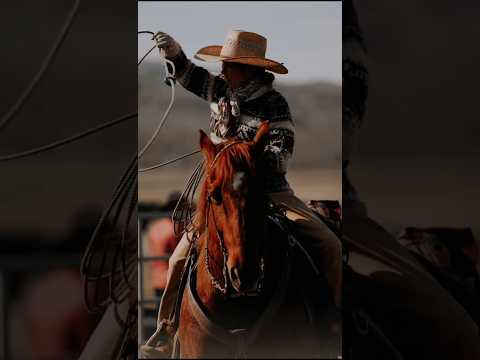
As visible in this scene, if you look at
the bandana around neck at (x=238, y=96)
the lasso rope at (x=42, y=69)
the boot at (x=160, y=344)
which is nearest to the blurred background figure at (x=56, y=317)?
the boot at (x=160, y=344)

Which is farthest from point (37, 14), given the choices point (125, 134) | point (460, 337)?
point (460, 337)

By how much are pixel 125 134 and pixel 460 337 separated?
5.58 feet

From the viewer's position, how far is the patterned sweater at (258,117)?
277 centimetres

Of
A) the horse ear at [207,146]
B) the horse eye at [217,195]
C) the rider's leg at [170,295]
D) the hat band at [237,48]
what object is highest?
the hat band at [237,48]

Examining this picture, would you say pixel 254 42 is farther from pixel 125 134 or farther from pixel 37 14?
pixel 37 14

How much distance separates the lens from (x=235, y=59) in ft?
9.09

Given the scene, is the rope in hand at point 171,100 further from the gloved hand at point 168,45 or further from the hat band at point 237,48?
the hat band at point 237,48

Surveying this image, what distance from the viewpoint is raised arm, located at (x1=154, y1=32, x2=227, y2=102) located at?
9.16 feet

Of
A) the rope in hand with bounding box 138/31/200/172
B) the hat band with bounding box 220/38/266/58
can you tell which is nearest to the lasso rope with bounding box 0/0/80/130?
the rope in hand with bounding box 138/31/200/172

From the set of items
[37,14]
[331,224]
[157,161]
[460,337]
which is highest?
[37,14]

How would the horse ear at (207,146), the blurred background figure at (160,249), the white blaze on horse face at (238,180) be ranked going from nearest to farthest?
the white blaze on horse face at (238,180), the horse ear at (207,146), the blurred background figure at (160,249)

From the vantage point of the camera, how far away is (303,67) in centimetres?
278

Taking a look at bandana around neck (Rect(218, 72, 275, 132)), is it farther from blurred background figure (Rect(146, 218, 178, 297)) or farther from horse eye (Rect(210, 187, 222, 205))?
blurred background figure (Rect(146, 218, 178, 297))

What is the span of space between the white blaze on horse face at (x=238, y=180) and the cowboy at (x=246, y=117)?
0.15 m
